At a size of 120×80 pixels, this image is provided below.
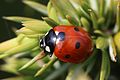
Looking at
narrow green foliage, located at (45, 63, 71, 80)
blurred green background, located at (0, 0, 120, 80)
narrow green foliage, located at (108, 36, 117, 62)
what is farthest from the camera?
blurred green background, located at (0, 0, 120, 80)

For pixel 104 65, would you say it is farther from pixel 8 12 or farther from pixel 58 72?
pixel 8 12

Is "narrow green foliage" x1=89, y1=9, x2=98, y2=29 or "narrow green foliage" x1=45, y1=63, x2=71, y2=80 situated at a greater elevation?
"narrow green foliage" x1=89, y1=9, x2=98, y2=29

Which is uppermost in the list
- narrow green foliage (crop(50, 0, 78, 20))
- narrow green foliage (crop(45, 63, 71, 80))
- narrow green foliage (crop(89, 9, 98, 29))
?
narrow green foliage (crop(50, 0, 78, 20))

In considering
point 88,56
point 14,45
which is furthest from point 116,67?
point 14,45

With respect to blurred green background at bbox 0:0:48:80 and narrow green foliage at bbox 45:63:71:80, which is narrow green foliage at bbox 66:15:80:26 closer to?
narrow green foliage at bbox 45:63:71:80

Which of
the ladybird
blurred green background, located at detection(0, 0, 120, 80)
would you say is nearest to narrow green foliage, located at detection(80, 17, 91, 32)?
the ladybird

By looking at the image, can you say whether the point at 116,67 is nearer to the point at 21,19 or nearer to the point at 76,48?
the point at 76,48

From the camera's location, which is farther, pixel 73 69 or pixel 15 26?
pixel 15 26

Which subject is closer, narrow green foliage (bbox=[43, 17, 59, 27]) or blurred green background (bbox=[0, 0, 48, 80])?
narrow green foliage (bbox=[43, 17, 59, 27])

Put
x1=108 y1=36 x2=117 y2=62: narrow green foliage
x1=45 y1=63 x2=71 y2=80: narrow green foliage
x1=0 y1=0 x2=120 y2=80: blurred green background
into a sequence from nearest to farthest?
1. x1=108 y1=36 x2=117 y2=62: narrow green foliage
2. x1=45 y1=63 x2=71 y2=80: narrow green foliage
3. x1=0 y1=0 x2=120 y2=80: blurred green background

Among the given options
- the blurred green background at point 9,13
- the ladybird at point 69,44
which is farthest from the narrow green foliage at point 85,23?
the blurred green background at point 9,13
